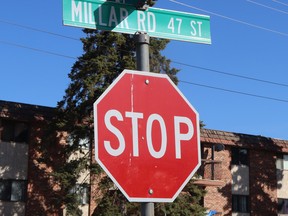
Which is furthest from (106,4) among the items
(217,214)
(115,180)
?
(217,214)

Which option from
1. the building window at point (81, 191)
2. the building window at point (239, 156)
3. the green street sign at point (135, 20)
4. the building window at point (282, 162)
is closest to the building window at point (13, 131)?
the building window at point (81, 191)

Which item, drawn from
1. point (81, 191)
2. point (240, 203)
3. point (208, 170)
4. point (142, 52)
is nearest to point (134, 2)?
point (142, 52)

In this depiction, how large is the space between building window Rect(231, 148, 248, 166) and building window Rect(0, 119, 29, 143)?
13.5 metres

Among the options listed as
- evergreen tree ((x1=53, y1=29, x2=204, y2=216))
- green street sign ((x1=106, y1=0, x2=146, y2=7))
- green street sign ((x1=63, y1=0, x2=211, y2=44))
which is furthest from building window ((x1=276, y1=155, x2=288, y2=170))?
green street sign ((x1=106, y1=0, x2=146, y2=7))

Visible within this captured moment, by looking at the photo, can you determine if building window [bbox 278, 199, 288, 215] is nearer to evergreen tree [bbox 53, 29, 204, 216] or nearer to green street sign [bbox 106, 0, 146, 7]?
evergreen tree [bbox 53, 29, 204, 216]

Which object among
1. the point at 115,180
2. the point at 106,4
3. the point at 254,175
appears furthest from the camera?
the point at 254,175

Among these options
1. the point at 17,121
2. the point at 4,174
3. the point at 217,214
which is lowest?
the point at 217,214

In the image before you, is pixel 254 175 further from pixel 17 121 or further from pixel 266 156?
pixel 17 121

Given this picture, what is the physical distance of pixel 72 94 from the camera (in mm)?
24484

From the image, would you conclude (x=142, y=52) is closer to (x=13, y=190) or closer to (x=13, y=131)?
(x=13, y=190)

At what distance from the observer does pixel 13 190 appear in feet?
87.4

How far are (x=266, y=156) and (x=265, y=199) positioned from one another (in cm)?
274

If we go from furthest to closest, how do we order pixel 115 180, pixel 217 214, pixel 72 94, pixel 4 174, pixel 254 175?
pixel 254 175
pixel 217 214
pixel 4 174
pixel 72 94
pixel 115 180

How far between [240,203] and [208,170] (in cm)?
344
